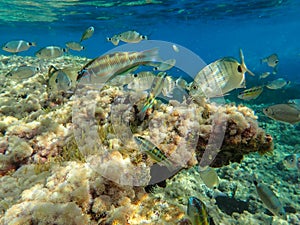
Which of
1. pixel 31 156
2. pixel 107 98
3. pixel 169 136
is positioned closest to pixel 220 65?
pixel 169 136

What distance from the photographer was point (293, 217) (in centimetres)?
574

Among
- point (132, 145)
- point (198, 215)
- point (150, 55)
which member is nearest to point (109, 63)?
point (150, 55)

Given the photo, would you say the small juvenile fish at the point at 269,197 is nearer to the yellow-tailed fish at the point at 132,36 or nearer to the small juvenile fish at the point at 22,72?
the yellow-tailed fish at the point at 132,36

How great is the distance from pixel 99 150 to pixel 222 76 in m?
1.93

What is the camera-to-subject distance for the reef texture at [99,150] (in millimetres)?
2570

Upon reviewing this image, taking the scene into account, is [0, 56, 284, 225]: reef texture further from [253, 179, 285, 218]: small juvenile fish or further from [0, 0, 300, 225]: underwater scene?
[253, 179, 285, 218]: small juvenile fish

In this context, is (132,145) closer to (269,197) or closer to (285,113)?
(269,197)

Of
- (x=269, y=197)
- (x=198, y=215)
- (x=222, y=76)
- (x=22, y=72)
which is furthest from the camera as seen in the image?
(x=22, y=72)

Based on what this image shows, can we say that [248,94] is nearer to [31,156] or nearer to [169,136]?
[169,136]

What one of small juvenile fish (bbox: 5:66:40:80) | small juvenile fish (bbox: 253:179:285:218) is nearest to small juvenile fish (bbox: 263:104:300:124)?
small juvenile fish (bbox: 253:179:285:218)

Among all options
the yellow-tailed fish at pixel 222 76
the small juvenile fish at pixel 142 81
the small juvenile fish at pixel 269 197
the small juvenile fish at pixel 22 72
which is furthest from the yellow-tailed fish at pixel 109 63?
the small juvenile fish at pixel 22 72

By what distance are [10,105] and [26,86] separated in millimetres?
1159

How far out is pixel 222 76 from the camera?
2854 mm

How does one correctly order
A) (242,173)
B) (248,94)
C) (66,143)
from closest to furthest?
(66,143) → (248,94) → (242,173)
